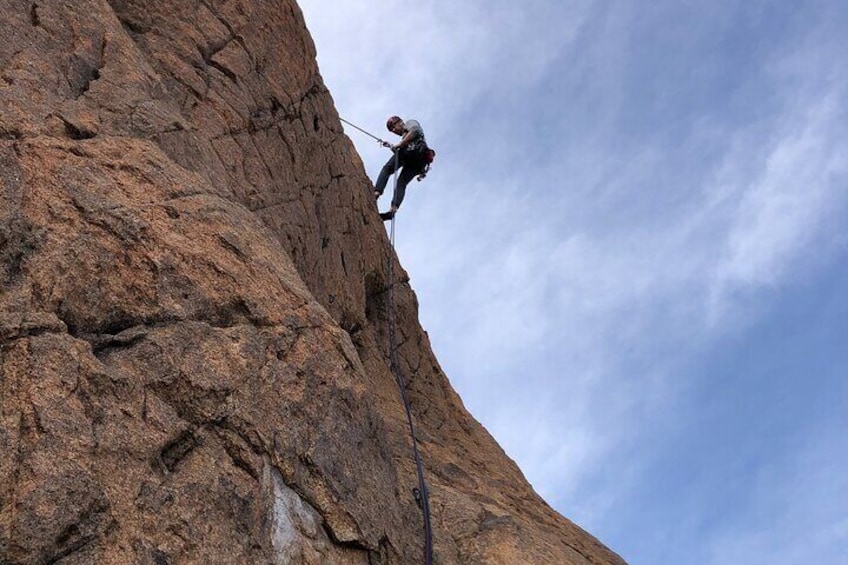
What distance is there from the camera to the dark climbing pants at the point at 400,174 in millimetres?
19658

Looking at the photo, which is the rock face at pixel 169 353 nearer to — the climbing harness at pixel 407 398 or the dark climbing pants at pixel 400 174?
the climbing harness at pixel 407 398

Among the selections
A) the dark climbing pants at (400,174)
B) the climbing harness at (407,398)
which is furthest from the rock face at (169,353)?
the dark climbing pants at (400,174)

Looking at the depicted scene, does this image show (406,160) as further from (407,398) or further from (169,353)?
(169,353)

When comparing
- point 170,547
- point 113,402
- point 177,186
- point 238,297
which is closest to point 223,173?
point 177,186

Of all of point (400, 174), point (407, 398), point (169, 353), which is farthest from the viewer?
point (400, 174)

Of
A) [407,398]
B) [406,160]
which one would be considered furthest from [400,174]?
[407,398]

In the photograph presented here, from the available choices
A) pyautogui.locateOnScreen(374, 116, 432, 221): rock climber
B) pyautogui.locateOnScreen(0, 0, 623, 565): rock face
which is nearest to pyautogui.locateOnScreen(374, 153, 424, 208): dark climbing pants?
pyautogui.locateOnScreen(374, 116, 432, 221): rock climber

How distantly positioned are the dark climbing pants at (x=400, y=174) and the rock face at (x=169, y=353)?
6.16m

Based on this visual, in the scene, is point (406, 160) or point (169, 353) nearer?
point (169, 353)

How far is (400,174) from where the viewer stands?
2006 cm

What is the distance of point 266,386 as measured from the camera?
831cm

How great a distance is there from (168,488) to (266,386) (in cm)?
151

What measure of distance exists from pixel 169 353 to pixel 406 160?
1273cm

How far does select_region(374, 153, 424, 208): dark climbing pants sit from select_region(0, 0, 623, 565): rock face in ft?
20.2
